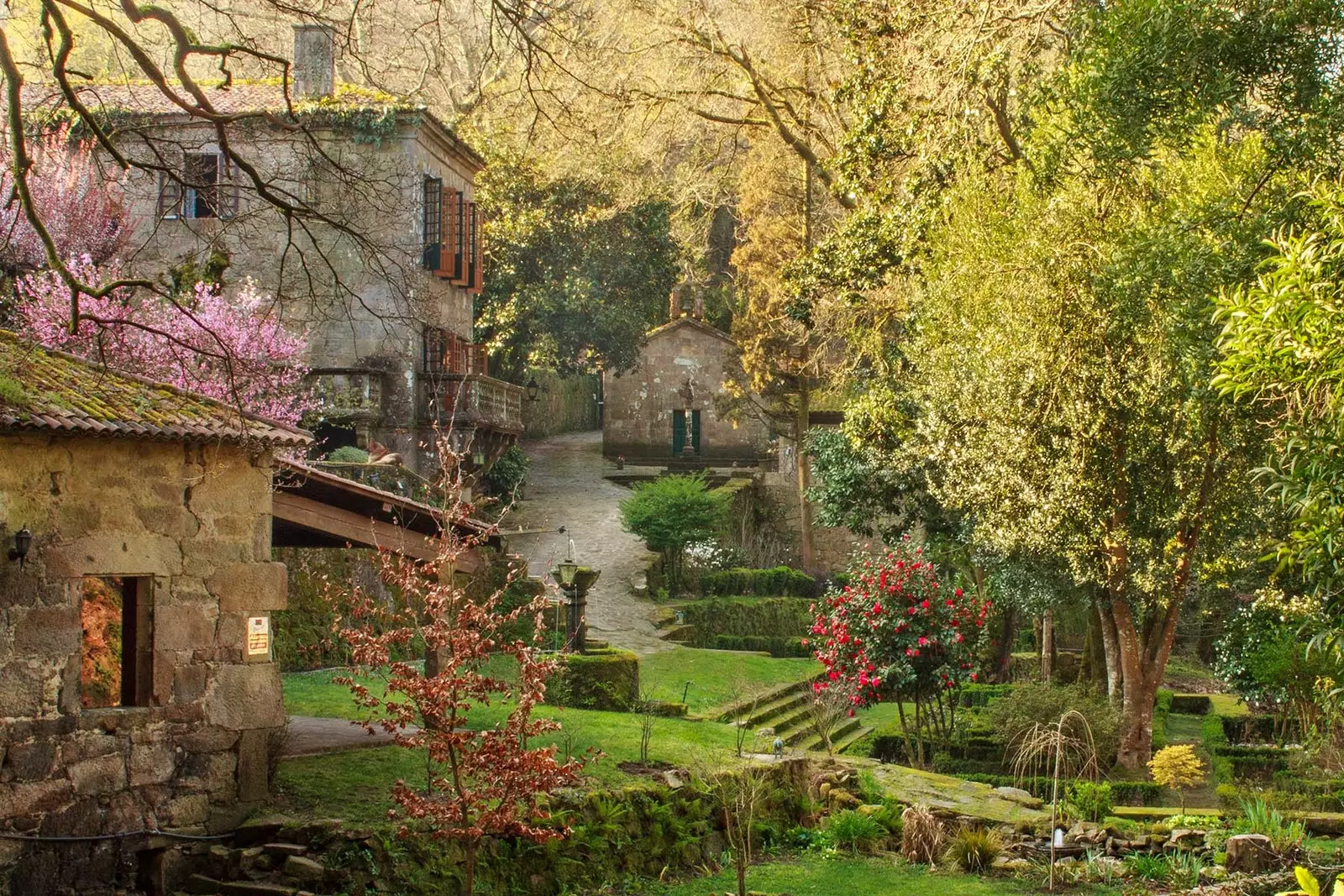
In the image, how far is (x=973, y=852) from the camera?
13.0 m

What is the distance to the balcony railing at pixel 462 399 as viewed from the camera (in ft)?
90.0

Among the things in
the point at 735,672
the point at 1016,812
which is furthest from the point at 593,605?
the point at 1016,812

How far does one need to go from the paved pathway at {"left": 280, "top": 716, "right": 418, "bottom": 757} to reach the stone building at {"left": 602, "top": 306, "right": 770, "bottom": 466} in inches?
1154

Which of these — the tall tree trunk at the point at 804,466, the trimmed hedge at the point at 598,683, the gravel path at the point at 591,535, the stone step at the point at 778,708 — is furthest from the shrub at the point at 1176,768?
the tall tree trunk at the point at 804,466

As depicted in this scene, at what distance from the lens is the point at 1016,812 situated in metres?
14.3

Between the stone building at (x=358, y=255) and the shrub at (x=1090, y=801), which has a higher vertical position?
the stone building at (x=358, y=255)

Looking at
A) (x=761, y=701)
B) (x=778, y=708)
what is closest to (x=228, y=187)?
(x=761, y=701)

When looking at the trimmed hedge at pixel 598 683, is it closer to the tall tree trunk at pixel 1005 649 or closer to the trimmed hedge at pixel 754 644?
the tall tree trunk at pixel 1005 649

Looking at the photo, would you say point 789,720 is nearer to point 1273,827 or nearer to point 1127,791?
point 1127,791

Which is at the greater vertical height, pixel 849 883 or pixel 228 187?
pixel 228 187

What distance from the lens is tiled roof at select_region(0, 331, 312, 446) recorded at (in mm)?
9828

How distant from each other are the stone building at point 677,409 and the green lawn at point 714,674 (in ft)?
57.4

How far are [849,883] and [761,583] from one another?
65.8 feet

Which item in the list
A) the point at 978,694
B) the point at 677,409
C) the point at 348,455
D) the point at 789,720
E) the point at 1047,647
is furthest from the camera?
the point at 677,409
